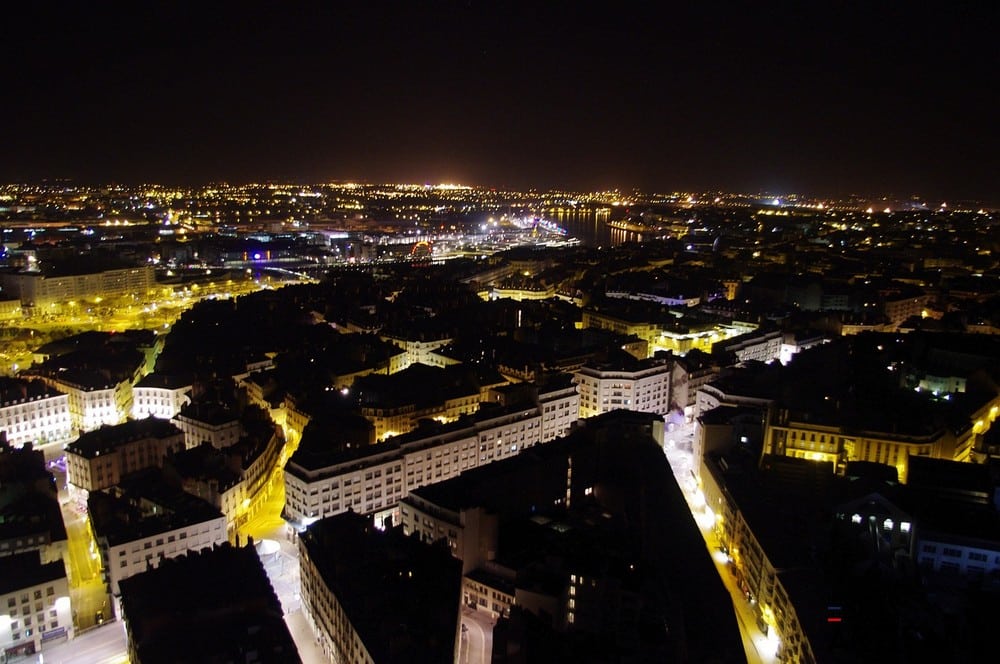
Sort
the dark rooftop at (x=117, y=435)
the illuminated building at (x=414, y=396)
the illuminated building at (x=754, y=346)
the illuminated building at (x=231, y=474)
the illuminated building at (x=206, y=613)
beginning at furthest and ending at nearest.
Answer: the illuminated building at (x=754, y=346) < the illuminated building at (x=414, y=396) < the dark rooftop at (x=117, y=435) < the illuminated building at (x=231, y=474) < the illuminated building at (x=206, y=613)

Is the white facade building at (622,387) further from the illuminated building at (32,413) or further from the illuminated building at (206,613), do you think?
the illuminated building at (32,413)

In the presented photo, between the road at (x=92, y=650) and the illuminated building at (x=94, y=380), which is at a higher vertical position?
the illuminated building at (x=94, y=380)

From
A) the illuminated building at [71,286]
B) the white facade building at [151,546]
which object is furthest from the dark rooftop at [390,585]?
the illuminated building at [71,286]

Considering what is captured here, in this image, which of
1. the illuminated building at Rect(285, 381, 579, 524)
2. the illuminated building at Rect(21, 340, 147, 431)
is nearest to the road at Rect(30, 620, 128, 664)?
the illuminated building at Rect(285, 381, 579, 524)

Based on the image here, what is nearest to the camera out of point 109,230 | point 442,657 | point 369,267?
point 442,657

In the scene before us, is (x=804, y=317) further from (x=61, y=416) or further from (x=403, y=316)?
(x=61, y=416)

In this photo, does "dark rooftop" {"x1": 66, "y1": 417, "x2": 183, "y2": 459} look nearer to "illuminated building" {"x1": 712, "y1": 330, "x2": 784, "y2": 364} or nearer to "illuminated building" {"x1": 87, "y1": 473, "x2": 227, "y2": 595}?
"illuminated building" {"x1": 87, "y1": 473, "x2": 227, "y2": 595}

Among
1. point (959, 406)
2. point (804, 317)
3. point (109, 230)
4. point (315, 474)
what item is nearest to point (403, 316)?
point (804, 317)
